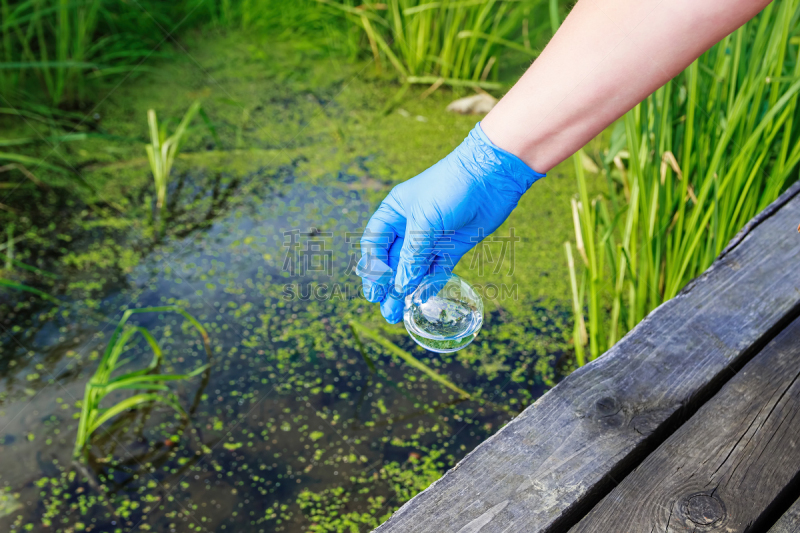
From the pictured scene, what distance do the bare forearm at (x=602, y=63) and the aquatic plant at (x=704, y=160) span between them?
0.51 m

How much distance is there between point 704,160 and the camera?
4.56 feet

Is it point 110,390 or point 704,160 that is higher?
point 704,160

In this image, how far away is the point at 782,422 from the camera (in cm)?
73

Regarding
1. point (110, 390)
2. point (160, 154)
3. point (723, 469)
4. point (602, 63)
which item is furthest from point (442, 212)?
point (160, 154)

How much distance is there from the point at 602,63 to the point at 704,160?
0.79m

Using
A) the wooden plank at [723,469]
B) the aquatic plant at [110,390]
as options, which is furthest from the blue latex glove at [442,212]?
the aquatic plant at [110,390]

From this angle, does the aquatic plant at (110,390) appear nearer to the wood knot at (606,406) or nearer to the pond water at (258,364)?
the pond water at (258,364)

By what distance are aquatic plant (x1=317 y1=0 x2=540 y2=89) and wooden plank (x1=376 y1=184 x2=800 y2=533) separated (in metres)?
1.81

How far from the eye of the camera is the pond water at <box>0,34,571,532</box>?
1284 millimetres

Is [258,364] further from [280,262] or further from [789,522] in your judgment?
[789,522]

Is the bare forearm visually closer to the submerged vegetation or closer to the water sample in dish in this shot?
the water sample in dish

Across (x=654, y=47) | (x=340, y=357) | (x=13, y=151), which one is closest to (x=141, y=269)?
(x=340, y=357)

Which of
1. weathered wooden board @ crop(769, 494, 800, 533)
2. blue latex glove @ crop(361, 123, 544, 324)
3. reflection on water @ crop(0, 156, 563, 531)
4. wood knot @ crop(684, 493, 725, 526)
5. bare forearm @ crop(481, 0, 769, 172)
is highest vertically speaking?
bare forearm @ crop(481, 0, 769, 172)

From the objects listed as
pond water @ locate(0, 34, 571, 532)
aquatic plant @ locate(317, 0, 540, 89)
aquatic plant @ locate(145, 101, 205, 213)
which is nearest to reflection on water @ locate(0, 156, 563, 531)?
pond water @ locate(0, 34, 571, 532)
